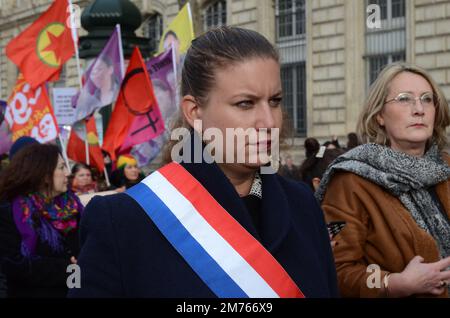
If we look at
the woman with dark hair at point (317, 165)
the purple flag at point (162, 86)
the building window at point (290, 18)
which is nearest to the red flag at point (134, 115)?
the purple flag at point (162, 86)

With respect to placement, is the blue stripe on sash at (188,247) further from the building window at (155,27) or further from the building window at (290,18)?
the building window at (155,27)

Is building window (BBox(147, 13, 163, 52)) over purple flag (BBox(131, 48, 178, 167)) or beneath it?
over

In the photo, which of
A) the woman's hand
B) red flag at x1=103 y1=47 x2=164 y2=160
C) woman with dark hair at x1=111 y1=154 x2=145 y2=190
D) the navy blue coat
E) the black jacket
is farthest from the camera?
red flag at x1=103 y1=47 x2=164 y2=160

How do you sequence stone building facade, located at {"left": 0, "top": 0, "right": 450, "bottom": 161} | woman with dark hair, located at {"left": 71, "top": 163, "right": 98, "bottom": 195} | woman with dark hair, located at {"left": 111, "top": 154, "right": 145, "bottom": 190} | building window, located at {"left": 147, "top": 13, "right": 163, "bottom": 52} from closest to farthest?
woman with dark hair, located at {"left": 71, "top": 163, "right": 98, "bottom": 195} → woman with dark hair, located at {"left": 111, "top": 154, "right": 145, "bottom": 190} → stone building facade, located at {"left": 0, "top": 0, "right": 450, "bottom": 161} → building window, located at {"left": 147, "top": 13, "right": 163, "bottom": 52}

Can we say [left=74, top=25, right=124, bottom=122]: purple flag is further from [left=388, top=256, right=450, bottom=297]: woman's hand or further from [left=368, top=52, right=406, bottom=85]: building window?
[left=368, top=52, right=406, bottom=85]: building window

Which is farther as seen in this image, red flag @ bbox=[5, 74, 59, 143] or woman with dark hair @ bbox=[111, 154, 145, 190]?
red flag @ bbox=[5, 74, 59, 143]

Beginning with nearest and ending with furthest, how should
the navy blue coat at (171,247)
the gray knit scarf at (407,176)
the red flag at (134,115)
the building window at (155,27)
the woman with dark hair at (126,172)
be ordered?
the navy blue coat at (171,247)
the gray knit scarf at (407,176)
the woman with dark hair at (126,172)
the red flag at (134,115)
the building window at (155,27)

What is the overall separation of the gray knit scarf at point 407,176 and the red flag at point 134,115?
5.53 metres

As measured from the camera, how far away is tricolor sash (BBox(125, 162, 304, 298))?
1794 mm

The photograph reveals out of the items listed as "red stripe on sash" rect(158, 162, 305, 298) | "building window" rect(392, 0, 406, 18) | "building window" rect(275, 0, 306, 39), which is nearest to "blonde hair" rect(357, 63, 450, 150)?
"red stripe on sash" rect(158, 162, 305, 298)

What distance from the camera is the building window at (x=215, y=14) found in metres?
19.7

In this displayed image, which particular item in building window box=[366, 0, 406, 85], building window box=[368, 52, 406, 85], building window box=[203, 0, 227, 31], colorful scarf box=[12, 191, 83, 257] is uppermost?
building window box=[203, 0, 227, 31]

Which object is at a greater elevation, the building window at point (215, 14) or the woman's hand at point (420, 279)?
the building window at point (215, 14)
